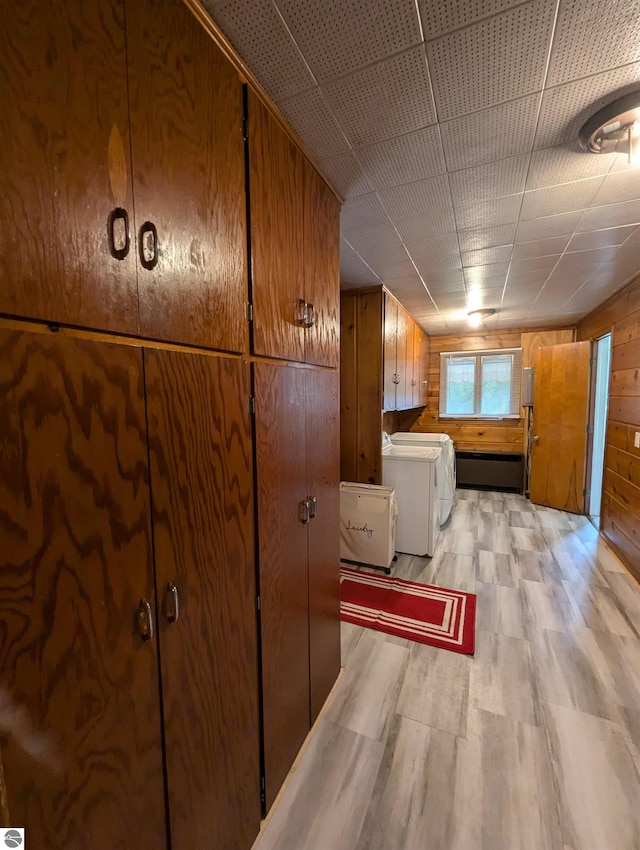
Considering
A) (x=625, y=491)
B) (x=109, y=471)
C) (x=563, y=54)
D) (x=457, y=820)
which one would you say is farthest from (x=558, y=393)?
(x=109, y=471)

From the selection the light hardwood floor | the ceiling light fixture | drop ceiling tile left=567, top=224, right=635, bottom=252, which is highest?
drop ceiling tile left=567, top=224, right=635, bottom=252

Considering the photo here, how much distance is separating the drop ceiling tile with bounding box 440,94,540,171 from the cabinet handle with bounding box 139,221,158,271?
118 cm

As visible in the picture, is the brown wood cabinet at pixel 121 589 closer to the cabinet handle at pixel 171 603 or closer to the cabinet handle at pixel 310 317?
the cabinet handle at pixel 171 603

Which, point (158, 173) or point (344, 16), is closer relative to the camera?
point (158, 173)

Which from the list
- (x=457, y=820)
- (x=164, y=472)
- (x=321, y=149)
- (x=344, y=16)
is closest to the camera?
(x=164, y=472)

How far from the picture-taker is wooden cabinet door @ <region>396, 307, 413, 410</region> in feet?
12.0

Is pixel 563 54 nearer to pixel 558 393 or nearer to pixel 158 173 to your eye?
pixel 158 173

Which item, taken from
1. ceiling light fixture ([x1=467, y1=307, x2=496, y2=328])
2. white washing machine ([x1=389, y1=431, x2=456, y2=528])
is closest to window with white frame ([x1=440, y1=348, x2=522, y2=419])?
ceiling light fixture ([x1=467, y1=307, x2=496, y2=328])

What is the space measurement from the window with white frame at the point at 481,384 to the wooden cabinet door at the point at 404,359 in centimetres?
164

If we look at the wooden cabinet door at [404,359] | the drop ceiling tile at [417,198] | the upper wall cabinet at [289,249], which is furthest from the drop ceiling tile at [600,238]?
the upper wall cabinet at [289,249]

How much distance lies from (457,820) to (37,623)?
160cm

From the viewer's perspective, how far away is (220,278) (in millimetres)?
945

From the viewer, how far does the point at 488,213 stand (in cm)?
191

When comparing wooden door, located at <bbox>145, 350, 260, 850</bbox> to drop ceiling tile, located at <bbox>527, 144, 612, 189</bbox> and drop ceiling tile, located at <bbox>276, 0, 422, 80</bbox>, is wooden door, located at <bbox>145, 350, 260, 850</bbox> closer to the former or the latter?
drop ceiling tile, located at <bbox>276, 0, 422, 80</bbox>
